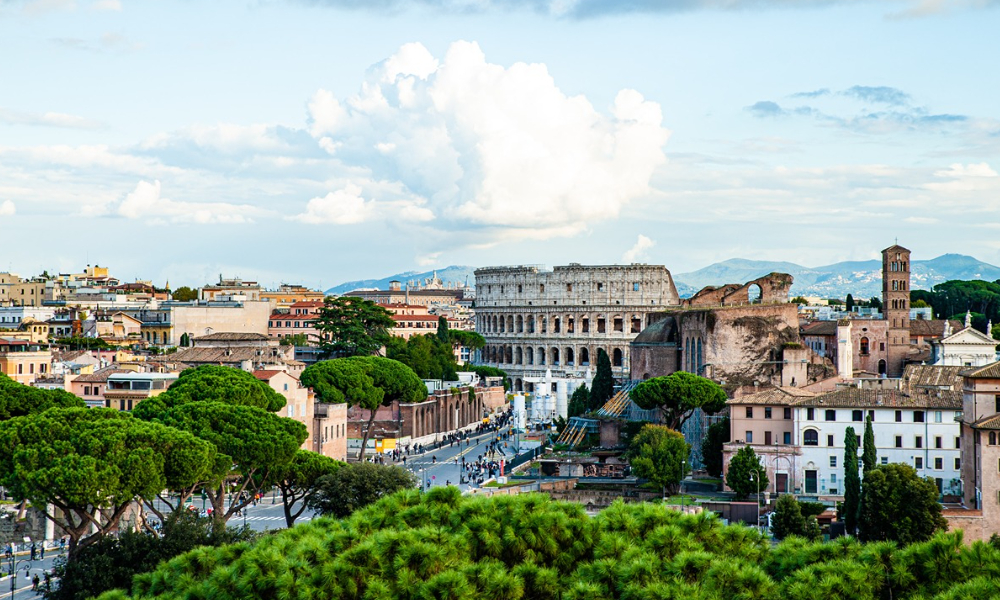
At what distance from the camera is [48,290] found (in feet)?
406

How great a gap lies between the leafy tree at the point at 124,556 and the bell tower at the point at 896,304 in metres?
53.5

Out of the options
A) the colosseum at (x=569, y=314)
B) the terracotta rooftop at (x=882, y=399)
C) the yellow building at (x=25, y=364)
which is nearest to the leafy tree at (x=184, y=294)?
the colosseum at (x=569, y=314)

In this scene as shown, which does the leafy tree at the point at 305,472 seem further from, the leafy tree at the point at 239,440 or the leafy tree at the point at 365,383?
the leafy tree at the point at 365,383

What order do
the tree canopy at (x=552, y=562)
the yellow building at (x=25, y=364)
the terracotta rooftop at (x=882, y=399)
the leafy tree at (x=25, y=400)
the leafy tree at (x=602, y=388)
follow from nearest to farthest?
the tree canopy at (x=552, y=562), the leafy tree at (x=25, y=400), the terracotta rooftop at (x=882, y=399), the yellow building at (x=25, y=364), the leafy tree at (x=602, y=388)

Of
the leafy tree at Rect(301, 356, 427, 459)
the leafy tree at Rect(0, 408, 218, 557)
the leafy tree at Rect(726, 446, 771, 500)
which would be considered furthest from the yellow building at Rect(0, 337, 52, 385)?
the leafy tree at Rect(726, 446, 771, 500)

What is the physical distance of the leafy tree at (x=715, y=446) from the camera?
5094 cm

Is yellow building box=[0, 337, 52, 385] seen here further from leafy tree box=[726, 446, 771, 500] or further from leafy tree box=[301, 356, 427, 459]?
leafy tree box=[726, 446, 771, 500]

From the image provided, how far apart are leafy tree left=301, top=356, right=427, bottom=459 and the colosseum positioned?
165 feet

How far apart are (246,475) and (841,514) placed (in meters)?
17.9

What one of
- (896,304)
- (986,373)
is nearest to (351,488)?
(986,373)

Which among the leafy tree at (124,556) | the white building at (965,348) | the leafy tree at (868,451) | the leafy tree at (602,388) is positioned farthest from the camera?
the white building at (965,348)

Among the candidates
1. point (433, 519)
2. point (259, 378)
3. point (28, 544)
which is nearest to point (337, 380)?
point (259, 378)

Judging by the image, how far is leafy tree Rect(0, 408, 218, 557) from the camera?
3269 centimetres

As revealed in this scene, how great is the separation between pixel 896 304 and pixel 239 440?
2031 inches
